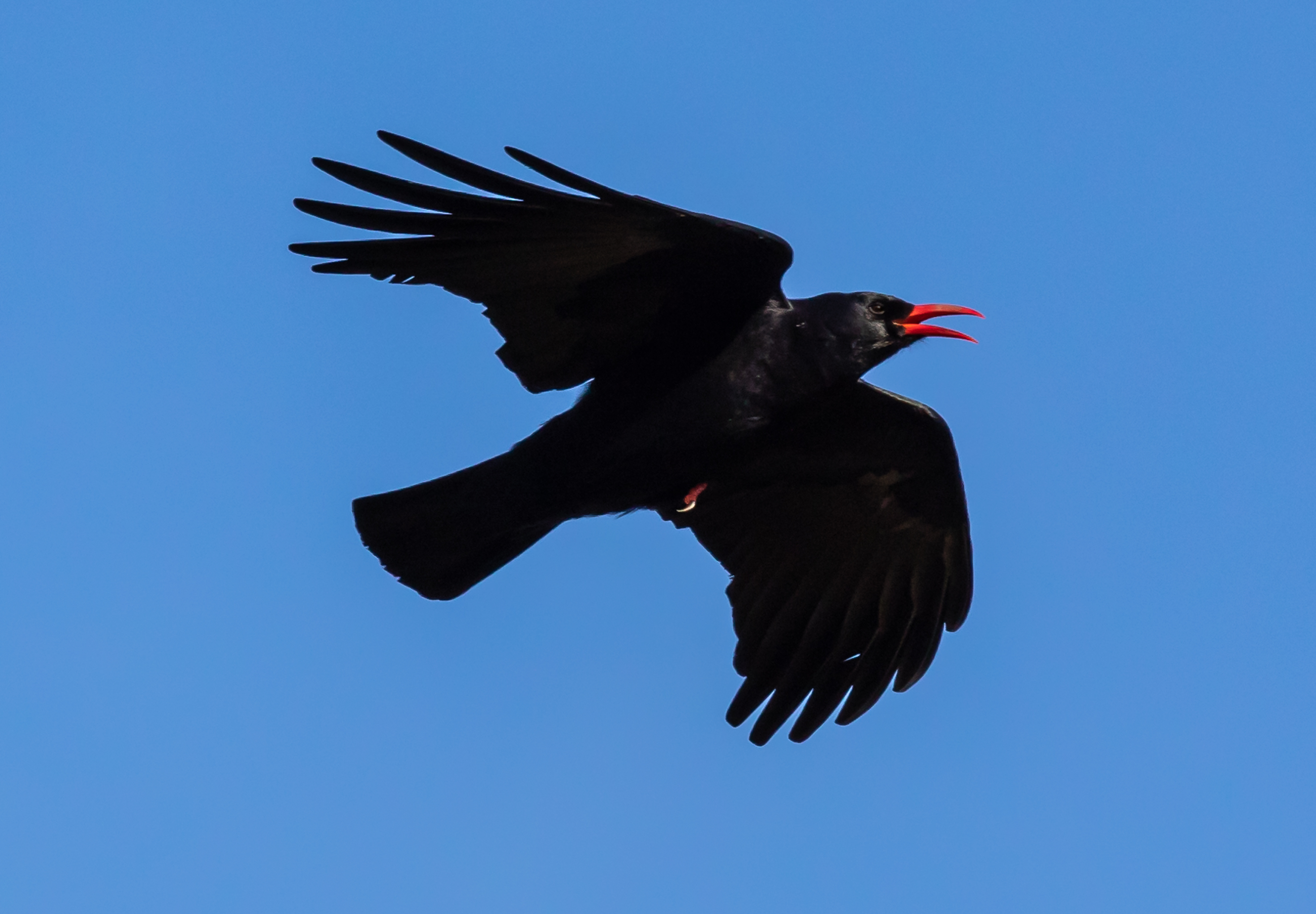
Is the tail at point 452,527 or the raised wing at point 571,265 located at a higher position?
the raised wing at point 571,265

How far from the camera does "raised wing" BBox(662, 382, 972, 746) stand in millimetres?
10617

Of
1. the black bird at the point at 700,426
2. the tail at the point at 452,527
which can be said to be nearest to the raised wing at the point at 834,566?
the black bird at the point at 700,426

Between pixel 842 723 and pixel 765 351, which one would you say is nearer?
pixel 765 351

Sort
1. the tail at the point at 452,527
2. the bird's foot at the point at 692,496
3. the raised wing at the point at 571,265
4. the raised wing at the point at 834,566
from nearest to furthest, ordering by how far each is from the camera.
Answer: the raised wing at the point at 571,265 < the tail at the point at 452,527 < the bird's foot at the point at 692,496 < the raised wing at the point at 834,566

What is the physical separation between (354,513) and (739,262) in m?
2.39

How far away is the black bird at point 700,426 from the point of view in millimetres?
8828

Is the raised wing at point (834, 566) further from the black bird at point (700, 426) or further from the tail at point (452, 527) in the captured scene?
the tail at point (452, 527)

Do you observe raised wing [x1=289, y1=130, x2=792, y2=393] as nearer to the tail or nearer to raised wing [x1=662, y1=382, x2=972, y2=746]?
the tail

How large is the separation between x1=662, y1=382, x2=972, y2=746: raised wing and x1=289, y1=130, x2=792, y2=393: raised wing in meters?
1.40

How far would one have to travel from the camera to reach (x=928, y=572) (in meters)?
10.8

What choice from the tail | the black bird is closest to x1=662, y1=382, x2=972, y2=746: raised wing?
the black bird

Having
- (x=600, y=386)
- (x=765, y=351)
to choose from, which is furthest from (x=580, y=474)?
(x=765, y=351)

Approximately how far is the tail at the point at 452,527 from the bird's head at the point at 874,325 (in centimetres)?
173

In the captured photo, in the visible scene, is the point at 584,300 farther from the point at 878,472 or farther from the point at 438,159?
the point at 878,472
